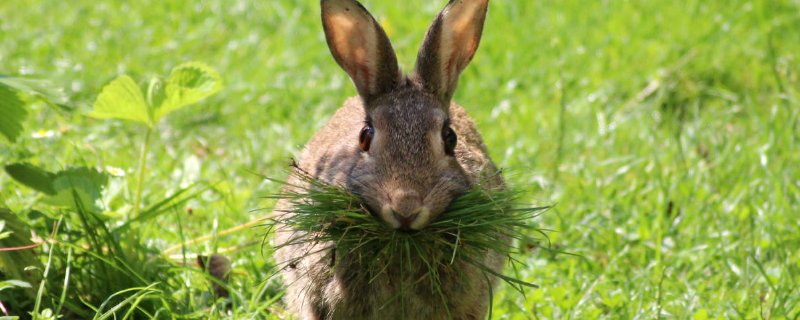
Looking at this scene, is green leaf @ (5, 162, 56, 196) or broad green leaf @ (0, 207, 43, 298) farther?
green leaf @ (5, 162, 56, 196)

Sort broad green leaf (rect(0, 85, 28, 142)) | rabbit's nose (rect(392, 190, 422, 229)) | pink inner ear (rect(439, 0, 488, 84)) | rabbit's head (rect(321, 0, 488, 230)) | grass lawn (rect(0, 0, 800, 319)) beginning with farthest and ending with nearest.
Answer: grass lawn (rect(0, 0, 800, 319)) → pink inner ear (rect(439, 0, 488, 84)) → broad green leaf (rect(0, 85, 28, 142)) → rabbit's head (rect(321, 0, 488, 230)) → rabbit's nose (rect(392, 190, 422, 229))

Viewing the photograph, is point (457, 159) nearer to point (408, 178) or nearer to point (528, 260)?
point (408, 178)

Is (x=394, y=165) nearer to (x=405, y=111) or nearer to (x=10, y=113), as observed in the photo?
(x=405, y=111)

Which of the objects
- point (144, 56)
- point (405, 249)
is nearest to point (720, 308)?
point (405, 249)

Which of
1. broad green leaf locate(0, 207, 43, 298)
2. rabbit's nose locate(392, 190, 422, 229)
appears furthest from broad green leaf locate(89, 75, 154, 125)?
rabbit's nose locate(392, 190, 422, 229)

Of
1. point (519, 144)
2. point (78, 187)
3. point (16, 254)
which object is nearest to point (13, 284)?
point (16, 254)

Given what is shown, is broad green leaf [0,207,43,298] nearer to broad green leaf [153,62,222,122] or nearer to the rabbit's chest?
broad green leaf [153,62,222,122]

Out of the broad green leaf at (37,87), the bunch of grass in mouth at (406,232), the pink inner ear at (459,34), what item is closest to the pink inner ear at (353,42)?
the pink inner ear at (459,34)
